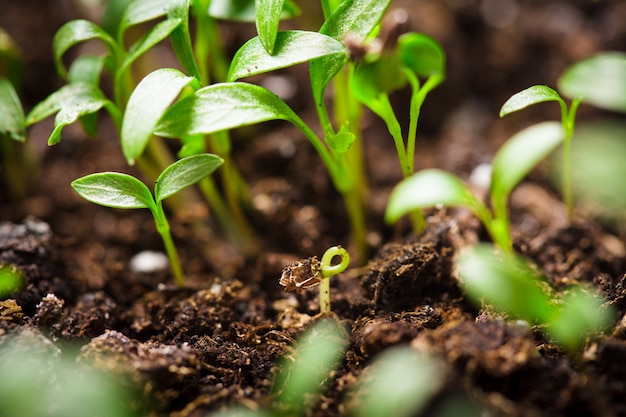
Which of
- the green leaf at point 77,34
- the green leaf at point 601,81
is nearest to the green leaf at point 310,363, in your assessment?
the green leaf at point 601,81

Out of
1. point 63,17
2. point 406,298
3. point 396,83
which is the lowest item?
point 406,298

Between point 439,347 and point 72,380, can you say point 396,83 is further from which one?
point 72,380

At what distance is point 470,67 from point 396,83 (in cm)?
97

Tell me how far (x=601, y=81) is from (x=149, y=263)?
100cm

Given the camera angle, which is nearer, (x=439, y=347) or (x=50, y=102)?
(x=439, y=347)

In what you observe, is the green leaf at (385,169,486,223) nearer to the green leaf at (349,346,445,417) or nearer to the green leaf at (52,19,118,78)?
the green leaf at (349,346,445,417)

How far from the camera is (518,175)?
0.85 metres

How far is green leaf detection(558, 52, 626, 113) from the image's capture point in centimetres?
91

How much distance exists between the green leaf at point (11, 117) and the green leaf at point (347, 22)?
1.95ft

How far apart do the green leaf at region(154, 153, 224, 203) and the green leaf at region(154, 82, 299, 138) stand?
0.07 m

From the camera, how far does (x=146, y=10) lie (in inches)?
41.8

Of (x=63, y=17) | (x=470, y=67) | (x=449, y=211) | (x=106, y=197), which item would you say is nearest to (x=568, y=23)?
(x=470, y=67)

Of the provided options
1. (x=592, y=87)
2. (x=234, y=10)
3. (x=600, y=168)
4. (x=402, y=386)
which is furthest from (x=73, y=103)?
(x=600, y=168)

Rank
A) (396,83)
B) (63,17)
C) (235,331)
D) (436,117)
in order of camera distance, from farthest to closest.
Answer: (63,17) → (436,117) → (235,331) → (396,83)
